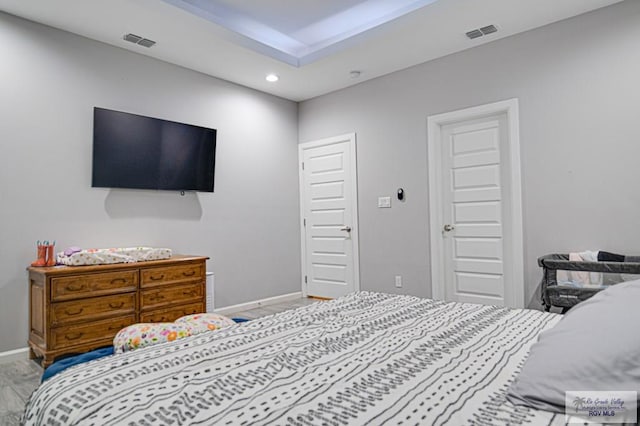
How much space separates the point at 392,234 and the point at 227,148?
7.26 feet

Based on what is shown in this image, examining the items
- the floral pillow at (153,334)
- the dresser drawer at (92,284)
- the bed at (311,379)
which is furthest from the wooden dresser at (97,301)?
the bed at (311,379)

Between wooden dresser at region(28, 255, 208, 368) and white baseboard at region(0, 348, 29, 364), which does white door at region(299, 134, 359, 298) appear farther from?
white baseboard at region(0, 348, 29, 364)

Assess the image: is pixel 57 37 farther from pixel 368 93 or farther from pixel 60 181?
pixel 368 93

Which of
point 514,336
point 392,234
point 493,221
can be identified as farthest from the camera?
point 392,234

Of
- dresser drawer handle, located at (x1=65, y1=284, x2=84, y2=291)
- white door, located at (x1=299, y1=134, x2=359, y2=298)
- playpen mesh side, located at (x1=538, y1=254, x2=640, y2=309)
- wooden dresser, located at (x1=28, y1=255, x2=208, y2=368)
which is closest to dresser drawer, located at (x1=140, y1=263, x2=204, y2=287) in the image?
wooden dresser, located at (x1=28, y1=255, x2=208, y2=368)

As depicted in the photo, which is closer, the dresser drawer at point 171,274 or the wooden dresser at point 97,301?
the wooden dresser at point 97,301

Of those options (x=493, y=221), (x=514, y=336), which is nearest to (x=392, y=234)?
(x=493, y=221)

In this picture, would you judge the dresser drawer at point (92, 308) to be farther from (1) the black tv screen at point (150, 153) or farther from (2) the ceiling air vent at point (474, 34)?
(2) the ceiling air vent at point (474, 34)

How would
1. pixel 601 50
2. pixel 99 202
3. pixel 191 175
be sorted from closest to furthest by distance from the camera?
pixel 601 50 → pixel 99 202 → pixel 191 175

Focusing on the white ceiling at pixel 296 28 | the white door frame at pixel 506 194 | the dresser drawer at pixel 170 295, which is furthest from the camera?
the white door frame at pixel 506 194

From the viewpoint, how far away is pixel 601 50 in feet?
10.8

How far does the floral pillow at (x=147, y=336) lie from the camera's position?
6.01 feet

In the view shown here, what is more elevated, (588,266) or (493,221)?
(493,221)

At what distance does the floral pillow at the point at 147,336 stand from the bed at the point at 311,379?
321mm
